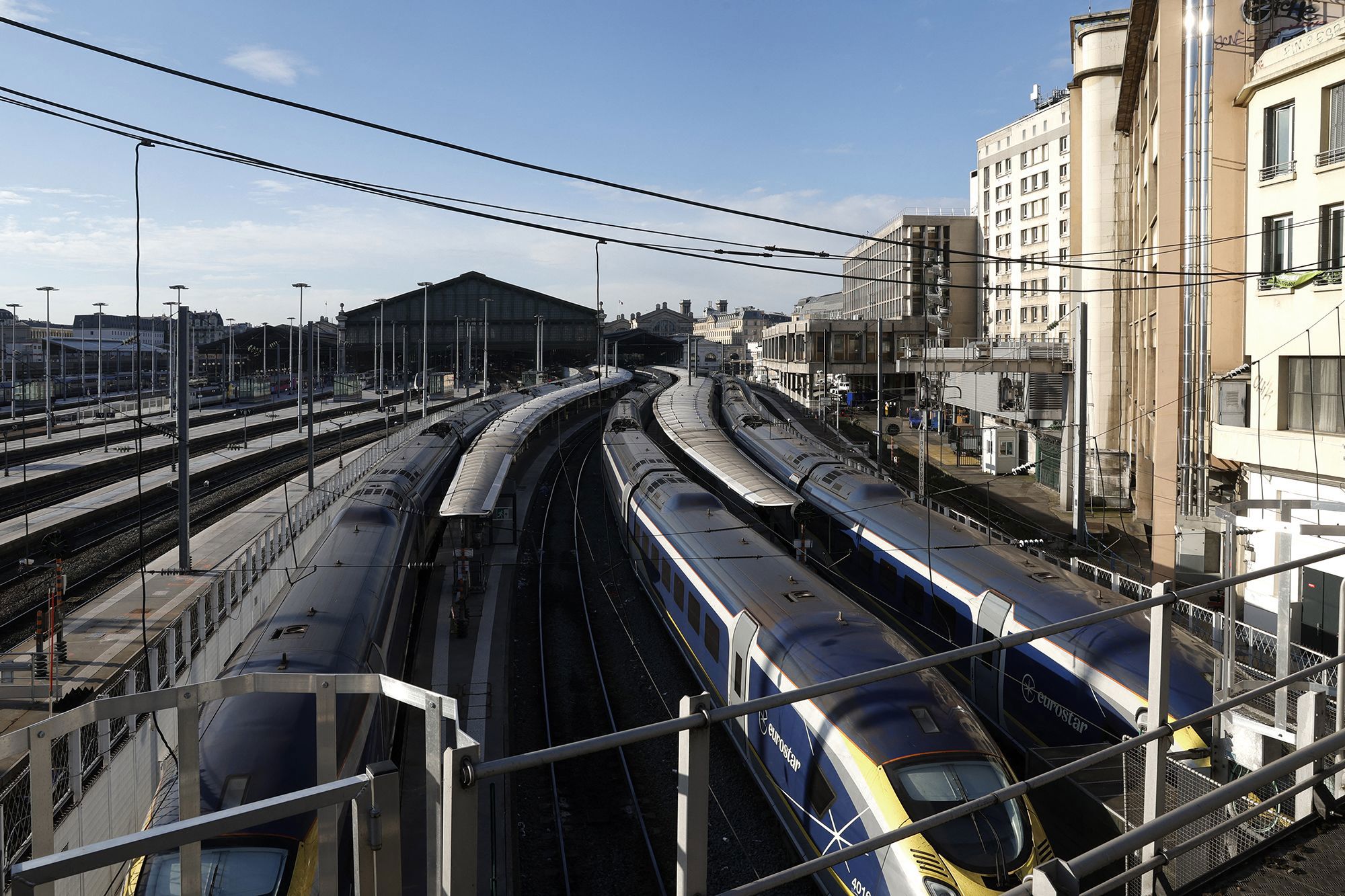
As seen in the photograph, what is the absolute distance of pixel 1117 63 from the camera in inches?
1351

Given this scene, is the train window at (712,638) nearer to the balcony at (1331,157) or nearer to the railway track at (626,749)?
the railway track at (626,749)

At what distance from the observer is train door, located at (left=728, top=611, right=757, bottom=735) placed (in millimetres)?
12094

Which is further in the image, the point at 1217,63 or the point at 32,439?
the point at 32,439

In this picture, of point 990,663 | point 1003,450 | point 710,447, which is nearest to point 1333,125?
point 990,663

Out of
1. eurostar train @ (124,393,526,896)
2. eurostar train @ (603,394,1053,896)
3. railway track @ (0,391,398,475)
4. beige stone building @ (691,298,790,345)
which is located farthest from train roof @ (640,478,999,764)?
beige stone building @ (691,298,790,345)

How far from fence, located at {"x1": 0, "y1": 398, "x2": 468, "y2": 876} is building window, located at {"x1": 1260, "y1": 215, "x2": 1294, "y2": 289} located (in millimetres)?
19082

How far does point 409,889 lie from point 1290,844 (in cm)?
884

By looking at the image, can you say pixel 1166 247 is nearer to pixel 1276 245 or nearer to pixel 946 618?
pixel 1276 245

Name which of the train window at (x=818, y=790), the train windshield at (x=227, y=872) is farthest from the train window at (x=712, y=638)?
the train windshield at (x=227, y=872)

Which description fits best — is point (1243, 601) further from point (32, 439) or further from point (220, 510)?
point (32, 439)

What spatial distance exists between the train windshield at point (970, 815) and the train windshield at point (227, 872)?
5.11m

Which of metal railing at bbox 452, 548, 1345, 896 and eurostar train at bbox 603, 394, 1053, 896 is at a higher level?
metal railing at bbox 452, 548, 1345, 896

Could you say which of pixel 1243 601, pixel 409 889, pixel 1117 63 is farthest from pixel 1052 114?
pixel 409 889

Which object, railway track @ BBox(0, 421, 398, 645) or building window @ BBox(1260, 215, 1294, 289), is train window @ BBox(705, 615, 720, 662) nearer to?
railway track @ BBox(0, 421, 398, 645)
